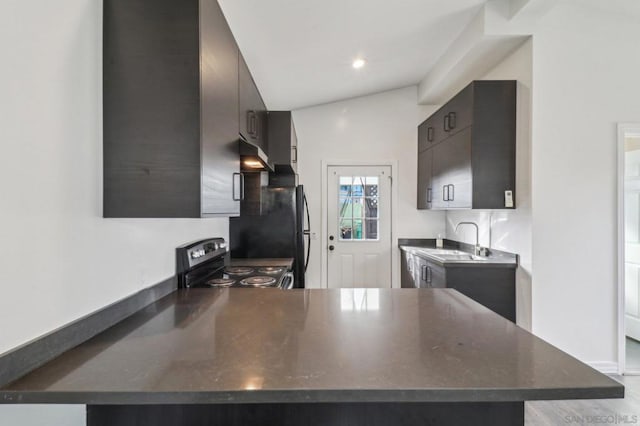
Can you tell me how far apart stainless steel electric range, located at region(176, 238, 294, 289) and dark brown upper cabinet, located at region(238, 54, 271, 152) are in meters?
0.71

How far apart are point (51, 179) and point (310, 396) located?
92 centimetres

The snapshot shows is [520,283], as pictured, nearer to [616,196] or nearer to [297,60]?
[616,196]

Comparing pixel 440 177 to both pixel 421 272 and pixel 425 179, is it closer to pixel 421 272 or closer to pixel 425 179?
pixel 425 179

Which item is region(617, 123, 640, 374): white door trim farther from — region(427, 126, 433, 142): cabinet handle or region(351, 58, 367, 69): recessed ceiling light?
region(351, 58, 367, 69): recessed ceiling light

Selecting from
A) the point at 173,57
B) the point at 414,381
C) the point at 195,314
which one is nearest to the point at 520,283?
the point at 414,381

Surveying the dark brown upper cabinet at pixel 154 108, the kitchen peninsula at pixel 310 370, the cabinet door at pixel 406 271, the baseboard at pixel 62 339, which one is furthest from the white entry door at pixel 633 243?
the baseboard at pixel 62 339

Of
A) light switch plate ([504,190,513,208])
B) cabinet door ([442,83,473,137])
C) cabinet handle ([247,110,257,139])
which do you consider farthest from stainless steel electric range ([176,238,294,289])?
cabinet door ([442,83,473,137])

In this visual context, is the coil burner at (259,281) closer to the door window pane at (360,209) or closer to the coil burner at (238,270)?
the coil burner at (238,270)

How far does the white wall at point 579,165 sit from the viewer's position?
7.78ft

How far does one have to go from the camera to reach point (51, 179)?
2.82 ft

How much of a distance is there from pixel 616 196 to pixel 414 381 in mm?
2759

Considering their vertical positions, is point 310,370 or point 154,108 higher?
point 154,108

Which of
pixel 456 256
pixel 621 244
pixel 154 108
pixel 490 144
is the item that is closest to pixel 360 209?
pixel 456 256

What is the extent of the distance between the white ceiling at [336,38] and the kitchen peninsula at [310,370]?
1.82m
